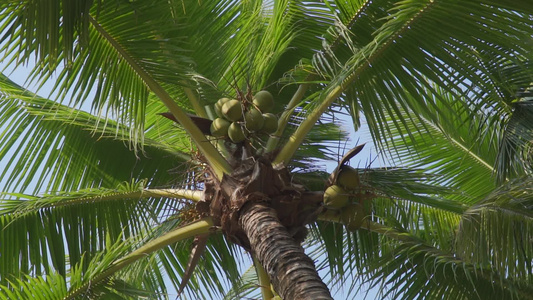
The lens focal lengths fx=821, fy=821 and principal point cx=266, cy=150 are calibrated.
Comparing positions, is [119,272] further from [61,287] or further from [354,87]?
[354,87]

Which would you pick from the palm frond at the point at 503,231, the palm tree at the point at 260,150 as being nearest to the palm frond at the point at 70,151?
the palm tree at the point at 260,150

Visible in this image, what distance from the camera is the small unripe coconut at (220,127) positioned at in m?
5.31

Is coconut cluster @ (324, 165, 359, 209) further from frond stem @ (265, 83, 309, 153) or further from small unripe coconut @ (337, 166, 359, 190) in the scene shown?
frond stem @ (265, 83, 309, 153)

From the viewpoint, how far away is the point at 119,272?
18.9ft

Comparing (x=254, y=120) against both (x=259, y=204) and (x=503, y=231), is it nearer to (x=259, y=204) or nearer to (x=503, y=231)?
(x=259, y=204)

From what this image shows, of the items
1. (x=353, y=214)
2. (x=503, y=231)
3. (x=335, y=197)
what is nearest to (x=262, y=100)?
(x=335, y=197)

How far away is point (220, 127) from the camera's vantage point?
17.4 feet

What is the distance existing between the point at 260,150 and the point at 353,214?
778 mm

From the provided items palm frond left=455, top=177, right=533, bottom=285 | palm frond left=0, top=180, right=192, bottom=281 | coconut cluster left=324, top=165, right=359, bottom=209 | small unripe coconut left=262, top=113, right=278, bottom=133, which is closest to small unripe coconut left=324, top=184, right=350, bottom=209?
coconut cluster left=324, top=165, right=359, bottom=209

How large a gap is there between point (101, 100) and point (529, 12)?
2.75m

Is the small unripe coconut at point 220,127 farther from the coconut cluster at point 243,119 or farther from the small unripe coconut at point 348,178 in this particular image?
the small unripe coconut at point 348,178

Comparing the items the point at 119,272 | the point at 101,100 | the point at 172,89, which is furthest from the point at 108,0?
the point at 119,272

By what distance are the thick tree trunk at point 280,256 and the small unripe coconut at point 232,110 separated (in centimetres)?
59

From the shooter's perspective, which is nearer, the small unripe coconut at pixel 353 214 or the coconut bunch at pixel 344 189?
the coconut bunch at pixel 344 189
